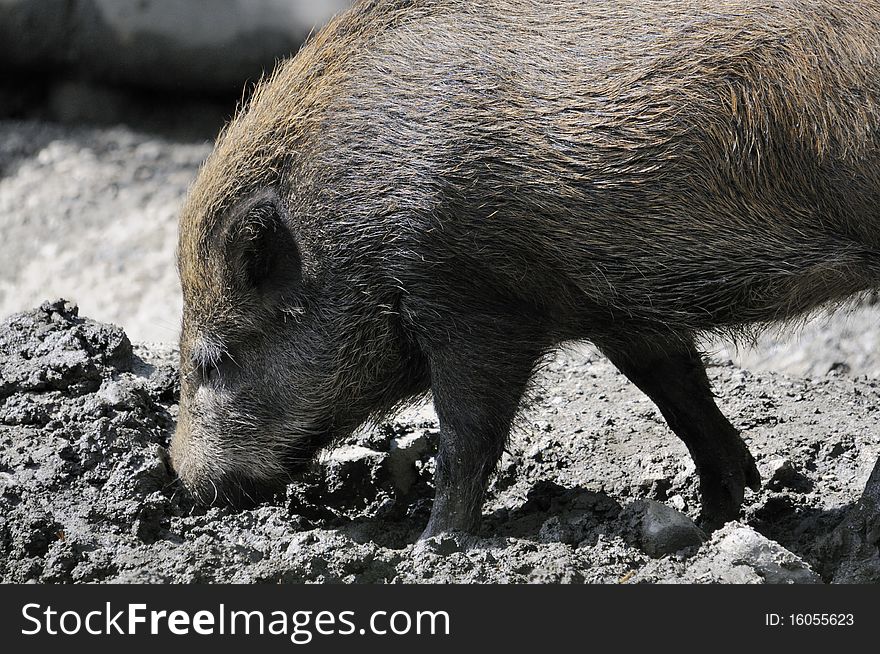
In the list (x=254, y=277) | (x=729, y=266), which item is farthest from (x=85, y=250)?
(x=729, y=266)

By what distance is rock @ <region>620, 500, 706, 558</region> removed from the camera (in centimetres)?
363

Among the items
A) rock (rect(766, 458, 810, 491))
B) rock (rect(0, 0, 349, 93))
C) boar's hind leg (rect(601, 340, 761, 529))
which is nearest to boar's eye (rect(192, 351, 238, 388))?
boar's hind leg (rect(601, 340, 761, 529))

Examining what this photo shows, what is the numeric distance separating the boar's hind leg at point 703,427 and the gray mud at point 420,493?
12cm

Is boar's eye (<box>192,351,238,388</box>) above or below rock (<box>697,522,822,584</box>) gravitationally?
above

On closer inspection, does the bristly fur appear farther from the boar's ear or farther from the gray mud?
the gray mud

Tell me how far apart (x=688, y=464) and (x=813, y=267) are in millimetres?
1516

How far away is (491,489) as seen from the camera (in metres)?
4.71

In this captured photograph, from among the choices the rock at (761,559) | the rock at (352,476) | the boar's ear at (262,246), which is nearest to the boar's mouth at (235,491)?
the rock at (352,476)

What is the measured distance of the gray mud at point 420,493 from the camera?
3521 millimetres

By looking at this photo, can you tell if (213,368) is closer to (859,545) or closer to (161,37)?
(859,545)

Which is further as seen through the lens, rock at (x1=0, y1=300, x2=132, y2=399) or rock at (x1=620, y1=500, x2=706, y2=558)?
rock at (x1=0, y1=300, x2=132, y2=399)

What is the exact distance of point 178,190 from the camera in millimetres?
8562

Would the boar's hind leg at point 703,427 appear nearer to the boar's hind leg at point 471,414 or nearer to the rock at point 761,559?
the boar's hind leg at point 471,414

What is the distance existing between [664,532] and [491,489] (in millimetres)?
1163
